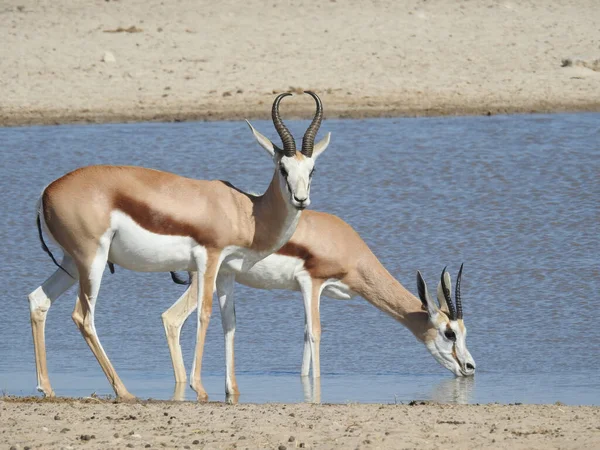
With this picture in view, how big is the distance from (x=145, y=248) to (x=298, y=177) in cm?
109

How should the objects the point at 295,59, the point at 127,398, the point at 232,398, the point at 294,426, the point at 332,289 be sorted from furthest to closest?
1. the point at 295,59
2. the point at 332,289
3. the point at 232,398
4. the point at 127,398
5. the point at 294,426

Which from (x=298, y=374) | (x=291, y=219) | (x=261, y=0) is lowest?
(x=298, y=374)

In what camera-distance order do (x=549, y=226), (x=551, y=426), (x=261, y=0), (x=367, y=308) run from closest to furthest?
(x=551, y=426) → (x=367, y=308) → (x=549, y=226) → (x=261, y=0)

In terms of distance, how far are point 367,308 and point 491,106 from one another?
10.1 metres

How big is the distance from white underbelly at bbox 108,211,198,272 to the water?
86 cm

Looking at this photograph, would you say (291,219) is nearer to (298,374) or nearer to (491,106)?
(298,374)

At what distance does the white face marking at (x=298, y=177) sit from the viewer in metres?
8.05

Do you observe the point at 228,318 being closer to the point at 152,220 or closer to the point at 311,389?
the point at 311,389

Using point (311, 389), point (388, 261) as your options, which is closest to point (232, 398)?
point (311, 389)

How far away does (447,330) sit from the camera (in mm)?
9531

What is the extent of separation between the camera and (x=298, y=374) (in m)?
9.18

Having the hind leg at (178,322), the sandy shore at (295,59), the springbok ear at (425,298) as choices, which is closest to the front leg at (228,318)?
the hind leg at (178,322)

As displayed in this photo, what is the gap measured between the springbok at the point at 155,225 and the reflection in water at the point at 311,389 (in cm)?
50

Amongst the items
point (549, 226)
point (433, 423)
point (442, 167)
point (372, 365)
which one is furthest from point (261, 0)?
point (433, 423)
